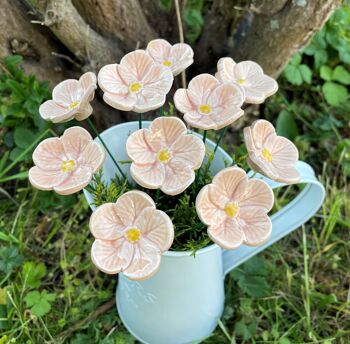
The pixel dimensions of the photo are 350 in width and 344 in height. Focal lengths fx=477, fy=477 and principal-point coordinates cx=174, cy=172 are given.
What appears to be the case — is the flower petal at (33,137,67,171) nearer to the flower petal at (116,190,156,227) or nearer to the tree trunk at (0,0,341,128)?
the flower petal at (116,190,156,227)

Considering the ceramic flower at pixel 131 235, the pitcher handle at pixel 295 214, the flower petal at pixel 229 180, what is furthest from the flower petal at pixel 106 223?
the pitcher handle at pixel 295 214

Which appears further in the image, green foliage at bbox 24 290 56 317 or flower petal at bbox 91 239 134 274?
green foliage at bbox 24 290 56 317

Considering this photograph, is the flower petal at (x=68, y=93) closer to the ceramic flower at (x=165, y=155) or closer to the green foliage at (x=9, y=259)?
the ceramic flower at (x=165, y=155)

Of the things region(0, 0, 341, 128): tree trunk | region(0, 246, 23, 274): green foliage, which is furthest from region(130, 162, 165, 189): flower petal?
region(0, 246, 23, 274): green foliage

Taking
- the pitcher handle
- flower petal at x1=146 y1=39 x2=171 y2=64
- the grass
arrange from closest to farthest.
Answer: flower petal at x1=146 y1=39 x2=171 y2=64
the pitcher handle
the grass

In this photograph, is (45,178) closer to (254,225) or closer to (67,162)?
(67,162)

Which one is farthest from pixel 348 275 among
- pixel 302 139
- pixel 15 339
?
pixel 15 339

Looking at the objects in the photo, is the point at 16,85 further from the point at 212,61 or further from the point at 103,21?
the point at 212,61
